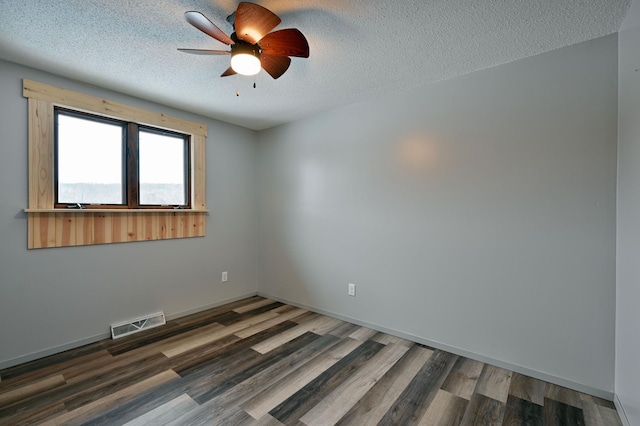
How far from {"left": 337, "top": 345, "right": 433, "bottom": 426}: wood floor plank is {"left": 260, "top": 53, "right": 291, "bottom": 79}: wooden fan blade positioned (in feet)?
7.47

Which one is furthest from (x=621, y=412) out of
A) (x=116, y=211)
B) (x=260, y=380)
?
(x=116, y=211)

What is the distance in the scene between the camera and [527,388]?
2.02m

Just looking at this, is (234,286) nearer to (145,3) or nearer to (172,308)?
(172,308)

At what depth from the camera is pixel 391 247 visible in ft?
9.50

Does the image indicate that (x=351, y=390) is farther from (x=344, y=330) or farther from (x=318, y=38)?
(x=318, y=38)

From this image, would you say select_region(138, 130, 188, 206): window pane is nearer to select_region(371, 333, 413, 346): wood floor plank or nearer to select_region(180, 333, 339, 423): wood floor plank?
select_region(180, 333, 339, 423): wood floor plank

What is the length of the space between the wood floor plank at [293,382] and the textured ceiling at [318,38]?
93.4 inches

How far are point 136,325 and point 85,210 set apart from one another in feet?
4.05

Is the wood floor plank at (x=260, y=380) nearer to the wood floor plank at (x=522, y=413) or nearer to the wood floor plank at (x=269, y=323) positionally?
the wood floor plank at (x=269, y=323)

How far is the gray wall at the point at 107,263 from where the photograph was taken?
89.7 inches

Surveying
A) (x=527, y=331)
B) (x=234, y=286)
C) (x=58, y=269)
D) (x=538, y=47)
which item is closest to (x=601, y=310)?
(x=527, y=331)

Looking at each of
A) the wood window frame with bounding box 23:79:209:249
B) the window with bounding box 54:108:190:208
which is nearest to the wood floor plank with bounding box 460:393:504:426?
the wood window frame with bounding box 23:79:209:249

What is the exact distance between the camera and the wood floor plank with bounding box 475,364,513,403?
1.96 m

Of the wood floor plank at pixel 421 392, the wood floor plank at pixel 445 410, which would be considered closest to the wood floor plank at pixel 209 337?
the wood floor plank at pixel 421 392
